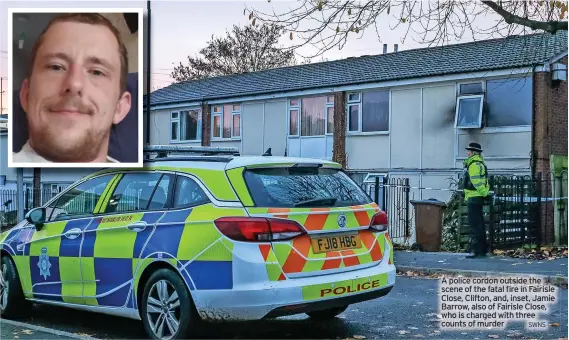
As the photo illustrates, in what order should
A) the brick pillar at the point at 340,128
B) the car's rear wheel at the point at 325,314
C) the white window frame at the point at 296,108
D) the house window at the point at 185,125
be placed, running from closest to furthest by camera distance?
the car's rear wheel at the point at 325,314 → the brick pillar at the point at 340,128 → the white window frame at the point at 296,108 → the house window at the point at 185,125

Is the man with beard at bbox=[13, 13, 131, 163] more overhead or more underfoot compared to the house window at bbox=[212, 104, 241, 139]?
more underfoot

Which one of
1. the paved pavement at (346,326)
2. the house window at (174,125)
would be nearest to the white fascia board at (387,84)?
the house window at (174,125)

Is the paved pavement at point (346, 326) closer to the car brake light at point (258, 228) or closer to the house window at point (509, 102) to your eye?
the car brake light at point (258, 228)

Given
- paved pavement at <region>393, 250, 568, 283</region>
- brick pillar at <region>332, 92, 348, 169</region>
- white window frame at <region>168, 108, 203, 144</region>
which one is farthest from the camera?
white window frame at <region>168, 108, 203, 144</region>

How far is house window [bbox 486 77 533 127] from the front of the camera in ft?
59.8

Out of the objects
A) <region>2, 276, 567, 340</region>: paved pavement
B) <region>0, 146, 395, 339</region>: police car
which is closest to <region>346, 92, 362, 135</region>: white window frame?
<region>2, 276, 567, 340</region>: paved pavement

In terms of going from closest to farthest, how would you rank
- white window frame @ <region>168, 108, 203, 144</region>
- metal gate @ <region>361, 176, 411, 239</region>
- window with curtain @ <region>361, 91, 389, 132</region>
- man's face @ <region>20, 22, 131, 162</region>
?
1. man's face @ <region>20, 22, 131, 162</region>
2. metal gate @ <region>361, 176, 411, 239</region>
3. window with curtain @ <region>361, 91, 389, 132</region>
4. white window frame @ <region>168, 108, 203, 144</region>

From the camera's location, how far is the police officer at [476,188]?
1176 centimetres

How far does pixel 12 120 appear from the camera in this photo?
615cm

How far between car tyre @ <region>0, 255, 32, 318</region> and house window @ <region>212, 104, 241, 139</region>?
1881 centimetres

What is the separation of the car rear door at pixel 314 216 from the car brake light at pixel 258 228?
0.04 m

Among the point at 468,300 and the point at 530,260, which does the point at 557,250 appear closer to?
the point at 530,260

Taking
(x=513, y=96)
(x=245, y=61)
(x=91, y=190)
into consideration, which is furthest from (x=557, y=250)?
(x=245, y=61)

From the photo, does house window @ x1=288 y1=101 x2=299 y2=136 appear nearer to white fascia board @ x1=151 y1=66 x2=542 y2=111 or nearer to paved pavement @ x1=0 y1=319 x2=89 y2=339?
white fascia board @ x1=151 y1=66 x2=542 y2=111
